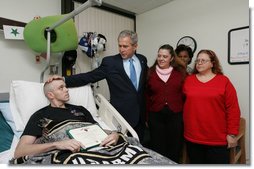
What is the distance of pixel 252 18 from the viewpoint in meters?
0.84

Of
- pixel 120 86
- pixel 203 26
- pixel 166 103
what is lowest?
pixel 166 103

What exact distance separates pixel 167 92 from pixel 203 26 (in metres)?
1.15

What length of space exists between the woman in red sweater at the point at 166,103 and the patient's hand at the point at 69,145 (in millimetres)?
695

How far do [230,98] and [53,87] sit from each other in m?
1.13

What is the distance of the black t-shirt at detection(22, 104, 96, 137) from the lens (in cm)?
107

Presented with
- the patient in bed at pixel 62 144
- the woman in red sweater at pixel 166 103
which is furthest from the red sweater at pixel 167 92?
the patient in bed at pixel 62 144

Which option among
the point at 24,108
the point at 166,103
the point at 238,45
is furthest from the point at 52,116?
the point at 238,45

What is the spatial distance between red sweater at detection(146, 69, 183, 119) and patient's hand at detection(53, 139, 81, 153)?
2.27 ft

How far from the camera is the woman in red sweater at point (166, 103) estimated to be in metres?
1.43

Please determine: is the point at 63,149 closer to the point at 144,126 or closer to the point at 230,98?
the point at 144,126

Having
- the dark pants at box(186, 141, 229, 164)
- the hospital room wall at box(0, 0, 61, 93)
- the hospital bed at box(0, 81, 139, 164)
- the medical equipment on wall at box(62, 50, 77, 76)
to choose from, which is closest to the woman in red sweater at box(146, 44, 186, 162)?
the dark pants at box(186, 141, 229, 164)

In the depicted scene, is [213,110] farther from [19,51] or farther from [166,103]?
[19,51]

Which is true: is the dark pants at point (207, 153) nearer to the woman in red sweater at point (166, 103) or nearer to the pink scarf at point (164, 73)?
the woman in red sweater at point (166, 103)

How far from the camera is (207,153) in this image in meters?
1.37
